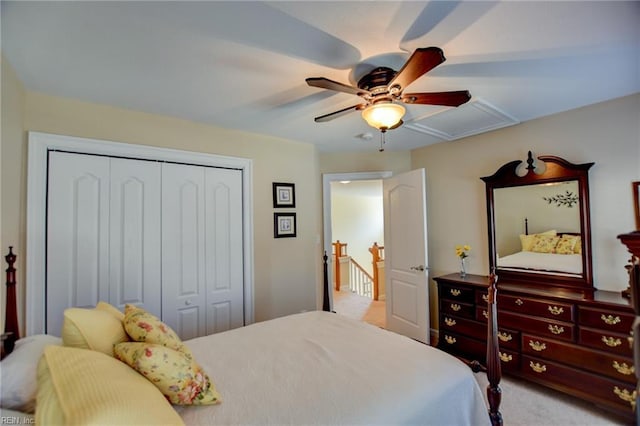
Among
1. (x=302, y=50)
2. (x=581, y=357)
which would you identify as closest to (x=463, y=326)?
(x=581, y=357)

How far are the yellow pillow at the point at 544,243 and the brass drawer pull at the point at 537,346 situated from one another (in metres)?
0.82

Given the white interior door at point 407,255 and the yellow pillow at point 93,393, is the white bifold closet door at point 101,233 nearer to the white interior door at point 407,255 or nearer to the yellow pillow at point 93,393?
the yellow pillow at point 93,393

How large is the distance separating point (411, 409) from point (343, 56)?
1.79 meters

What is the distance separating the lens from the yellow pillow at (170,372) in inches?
46.3

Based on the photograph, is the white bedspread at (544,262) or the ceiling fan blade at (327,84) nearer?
the ceiling fan blade at (327,84)

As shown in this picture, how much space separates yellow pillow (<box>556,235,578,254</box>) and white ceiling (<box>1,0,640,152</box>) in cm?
111

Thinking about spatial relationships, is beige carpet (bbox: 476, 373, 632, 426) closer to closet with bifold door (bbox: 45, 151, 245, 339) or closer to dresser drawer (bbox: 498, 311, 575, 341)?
dresser drawer (bbox: 498, 311, 575, 341)

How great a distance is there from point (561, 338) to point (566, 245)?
Answer: 79cm

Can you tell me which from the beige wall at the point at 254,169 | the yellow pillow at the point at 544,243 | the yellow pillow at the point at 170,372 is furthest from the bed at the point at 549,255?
the yellow pillow at the point at 170,372

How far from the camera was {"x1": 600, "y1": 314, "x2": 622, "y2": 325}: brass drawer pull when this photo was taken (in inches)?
81.7

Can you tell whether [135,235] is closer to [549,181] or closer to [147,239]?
[147,239]

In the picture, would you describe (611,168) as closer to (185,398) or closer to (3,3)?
(185,398)

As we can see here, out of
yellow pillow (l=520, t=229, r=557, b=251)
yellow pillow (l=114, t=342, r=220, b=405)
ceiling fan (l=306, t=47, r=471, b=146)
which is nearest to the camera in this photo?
yellow pillow (l=114, t=342, r=220, b=405)

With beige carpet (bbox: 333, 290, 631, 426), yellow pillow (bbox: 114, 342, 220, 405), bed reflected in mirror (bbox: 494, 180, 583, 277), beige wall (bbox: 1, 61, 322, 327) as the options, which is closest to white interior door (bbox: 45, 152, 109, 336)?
beige wall (bbox: 1, 61, 322, 327)
